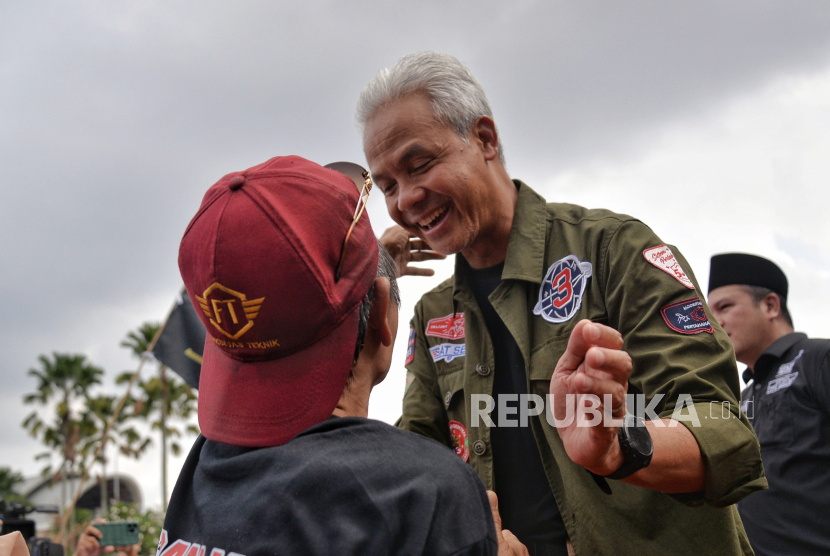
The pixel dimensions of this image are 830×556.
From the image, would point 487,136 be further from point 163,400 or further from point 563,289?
point 163,400

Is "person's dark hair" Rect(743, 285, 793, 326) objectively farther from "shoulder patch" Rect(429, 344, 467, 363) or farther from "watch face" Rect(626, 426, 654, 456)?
"watch face" Rect(626, 426, 654, 456)

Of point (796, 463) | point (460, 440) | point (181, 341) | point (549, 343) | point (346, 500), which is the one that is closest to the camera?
point (346, 500)

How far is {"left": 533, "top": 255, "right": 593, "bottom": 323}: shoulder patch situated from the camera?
8.44 ft

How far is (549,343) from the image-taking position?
8.56ft

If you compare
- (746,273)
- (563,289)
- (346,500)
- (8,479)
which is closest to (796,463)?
(746,273)

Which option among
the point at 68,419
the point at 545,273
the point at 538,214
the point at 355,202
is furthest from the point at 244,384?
the point at 68,419

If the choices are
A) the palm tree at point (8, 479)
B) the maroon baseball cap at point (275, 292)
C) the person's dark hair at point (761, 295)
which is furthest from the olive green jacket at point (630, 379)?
the palm tree at point (8, 479)

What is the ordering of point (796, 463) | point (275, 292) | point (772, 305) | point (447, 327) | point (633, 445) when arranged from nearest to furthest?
point (275, 292), point (633, 445), point (447, 327), point (796, 463), point (772, 305)

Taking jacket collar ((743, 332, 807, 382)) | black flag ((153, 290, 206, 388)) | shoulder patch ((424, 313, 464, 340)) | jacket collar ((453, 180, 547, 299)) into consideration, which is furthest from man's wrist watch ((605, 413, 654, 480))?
black flag ((153, 290, 206, 388))

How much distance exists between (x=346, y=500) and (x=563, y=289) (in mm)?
1535

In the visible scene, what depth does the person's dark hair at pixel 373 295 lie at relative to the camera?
68.1 inches

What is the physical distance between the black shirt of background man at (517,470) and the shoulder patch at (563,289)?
23 centimetres

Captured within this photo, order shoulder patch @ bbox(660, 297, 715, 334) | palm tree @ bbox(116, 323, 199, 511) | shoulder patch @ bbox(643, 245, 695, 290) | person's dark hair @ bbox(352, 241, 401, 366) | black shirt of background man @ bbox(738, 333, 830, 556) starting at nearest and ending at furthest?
person's dark hair @ bbox(352, 241, 401, 366) → shoulder patch @ bbox(660, 297, 715, 334) → shoulder patch @ bbox(643, 245, 695, 290) → black shirt of background man @ bbox(738, 333, 830, 556) → palm tree @ bbox(116, 323, 199, 511)

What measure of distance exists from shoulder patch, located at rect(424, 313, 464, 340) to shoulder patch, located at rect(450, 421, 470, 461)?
397mm
